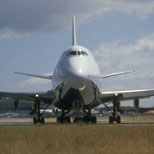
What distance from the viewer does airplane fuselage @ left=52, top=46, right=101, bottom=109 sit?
2855 cm

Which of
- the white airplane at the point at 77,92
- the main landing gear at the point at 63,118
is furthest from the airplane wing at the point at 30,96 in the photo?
the main landing gear at the point at 63,118

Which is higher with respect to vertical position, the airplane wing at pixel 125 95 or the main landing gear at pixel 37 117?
the airplane wing at pixel 125 95

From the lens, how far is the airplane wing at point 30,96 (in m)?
33.9

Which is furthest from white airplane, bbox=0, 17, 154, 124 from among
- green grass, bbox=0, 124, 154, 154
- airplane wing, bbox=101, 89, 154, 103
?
green grass, bbox=0, 124, 154, 154

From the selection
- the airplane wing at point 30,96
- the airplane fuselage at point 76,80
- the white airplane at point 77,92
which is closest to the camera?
the airplane fuselage at point 76,80

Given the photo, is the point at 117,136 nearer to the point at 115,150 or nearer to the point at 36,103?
the point at 115,150

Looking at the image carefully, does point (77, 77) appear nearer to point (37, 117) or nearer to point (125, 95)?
point (37, 117)

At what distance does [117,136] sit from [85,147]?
10.9 ft

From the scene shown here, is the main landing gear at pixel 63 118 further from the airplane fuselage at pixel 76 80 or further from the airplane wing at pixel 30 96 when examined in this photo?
the airplane fuselage at pixel 76 80

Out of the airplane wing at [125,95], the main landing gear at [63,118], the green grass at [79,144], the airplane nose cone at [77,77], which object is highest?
the airplane nose cone at [77,77]

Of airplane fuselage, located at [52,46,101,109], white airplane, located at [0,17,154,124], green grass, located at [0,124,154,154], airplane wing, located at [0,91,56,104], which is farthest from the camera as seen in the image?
airplane wing, located at [0,91,56,104]

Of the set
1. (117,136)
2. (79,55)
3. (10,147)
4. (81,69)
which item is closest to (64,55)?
(79,55)

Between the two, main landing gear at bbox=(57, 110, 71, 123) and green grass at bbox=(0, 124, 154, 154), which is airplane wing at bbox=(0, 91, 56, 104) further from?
green grass at bbox=(0, 124, 154, 154)

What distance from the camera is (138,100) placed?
1494 inches
